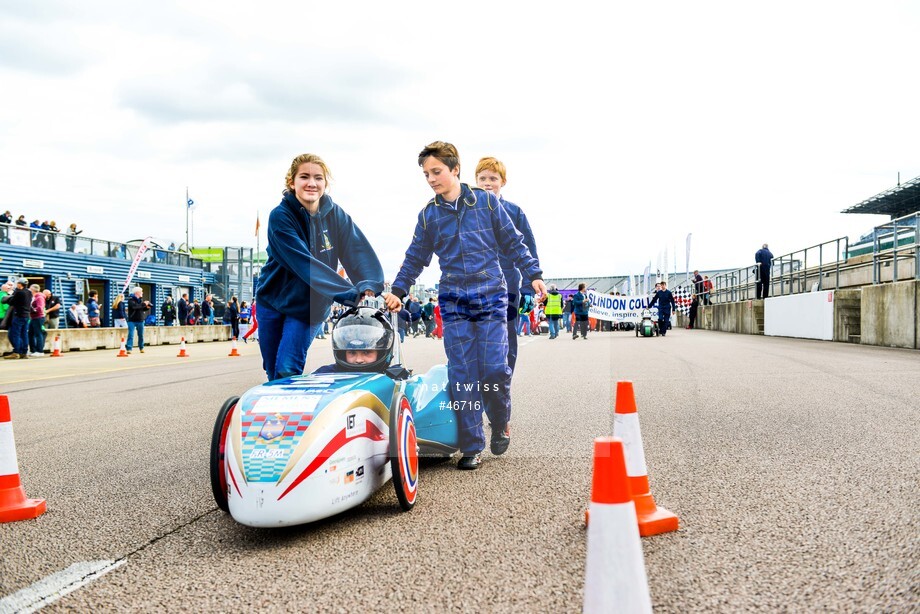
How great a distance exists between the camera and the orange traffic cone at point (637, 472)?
130 inches

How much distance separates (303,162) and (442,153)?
829 millimetres

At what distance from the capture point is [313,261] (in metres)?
4.52

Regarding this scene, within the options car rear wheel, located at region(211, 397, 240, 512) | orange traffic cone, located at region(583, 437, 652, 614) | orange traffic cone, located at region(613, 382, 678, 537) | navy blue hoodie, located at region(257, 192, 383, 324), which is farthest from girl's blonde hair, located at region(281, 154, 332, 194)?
orange traffic cone, located at region(583, 437, 652, 614)

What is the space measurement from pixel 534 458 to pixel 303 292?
5.81 ft

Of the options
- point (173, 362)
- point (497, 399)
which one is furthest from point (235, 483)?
point (173, 362)

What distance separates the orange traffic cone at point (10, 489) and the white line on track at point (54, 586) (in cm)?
97

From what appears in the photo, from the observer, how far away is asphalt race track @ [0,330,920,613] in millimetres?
2652

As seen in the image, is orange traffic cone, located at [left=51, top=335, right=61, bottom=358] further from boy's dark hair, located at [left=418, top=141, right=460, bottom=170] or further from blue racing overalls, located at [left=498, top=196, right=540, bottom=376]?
boy's dark hair, located at [left=418, top=141, right=460, bottom=170]

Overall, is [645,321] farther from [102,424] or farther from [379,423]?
[379,423]

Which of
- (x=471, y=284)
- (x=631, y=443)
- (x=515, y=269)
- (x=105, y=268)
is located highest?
(x=105, y=268)

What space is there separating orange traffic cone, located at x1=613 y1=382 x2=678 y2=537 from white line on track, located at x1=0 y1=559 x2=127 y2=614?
2082 millimetres

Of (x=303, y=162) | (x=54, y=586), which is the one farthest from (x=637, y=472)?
(x=303, y=162)

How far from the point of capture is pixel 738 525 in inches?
134

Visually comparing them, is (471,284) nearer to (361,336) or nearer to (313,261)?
(361,336)
